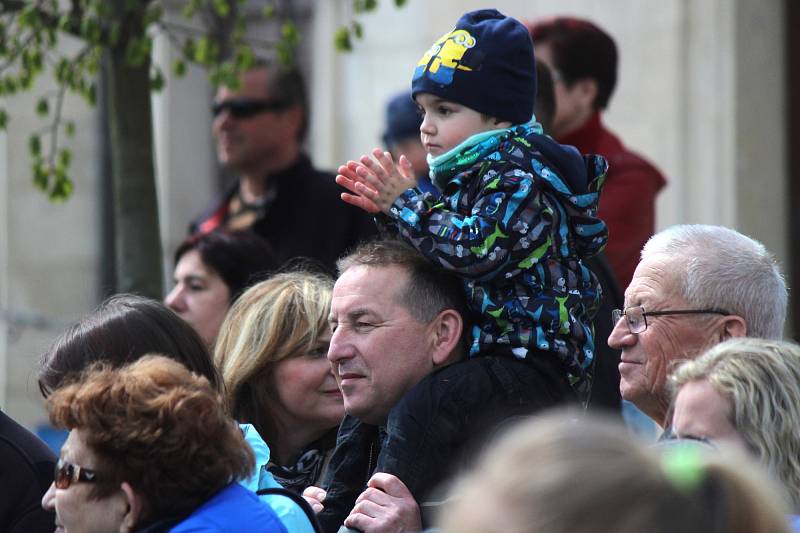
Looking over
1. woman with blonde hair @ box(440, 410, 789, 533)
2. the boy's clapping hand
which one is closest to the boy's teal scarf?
the boy's clapping hand

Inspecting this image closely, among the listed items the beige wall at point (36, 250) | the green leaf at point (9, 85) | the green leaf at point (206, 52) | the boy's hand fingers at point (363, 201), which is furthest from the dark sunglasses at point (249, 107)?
the beige wall at point (36, 250)

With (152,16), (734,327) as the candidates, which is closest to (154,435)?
(734,327)

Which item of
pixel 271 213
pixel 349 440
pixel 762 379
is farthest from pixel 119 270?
pixel 762 379

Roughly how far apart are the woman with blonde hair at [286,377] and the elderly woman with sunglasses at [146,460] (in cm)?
131

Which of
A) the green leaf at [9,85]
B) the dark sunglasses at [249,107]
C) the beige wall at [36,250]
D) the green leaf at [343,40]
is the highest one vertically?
the green leaf at [343,40]

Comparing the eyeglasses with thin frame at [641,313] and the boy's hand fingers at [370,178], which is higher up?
the boy's hand fingers at [370,178]

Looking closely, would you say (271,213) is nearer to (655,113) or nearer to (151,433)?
(655,113)

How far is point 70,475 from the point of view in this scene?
3.11m

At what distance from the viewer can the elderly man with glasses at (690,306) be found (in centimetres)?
392

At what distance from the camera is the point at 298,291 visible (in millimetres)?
4582

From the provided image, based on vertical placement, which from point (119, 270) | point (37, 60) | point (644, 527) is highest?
point (37, 60)

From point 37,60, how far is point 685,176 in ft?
12.2

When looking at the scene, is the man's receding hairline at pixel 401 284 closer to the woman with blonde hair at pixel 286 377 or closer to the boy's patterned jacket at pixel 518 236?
the boy's patterned jacket at pixel 518 236

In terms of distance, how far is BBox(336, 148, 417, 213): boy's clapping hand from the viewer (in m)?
3.87
